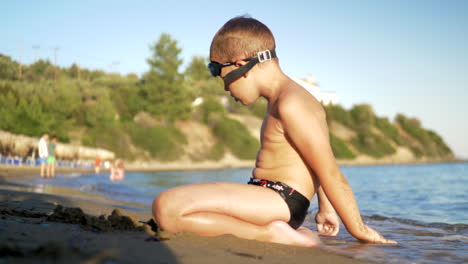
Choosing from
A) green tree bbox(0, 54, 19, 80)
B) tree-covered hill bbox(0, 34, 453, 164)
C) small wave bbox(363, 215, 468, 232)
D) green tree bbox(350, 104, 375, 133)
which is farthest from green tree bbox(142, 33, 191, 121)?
small wave bbox(363, 215, 468, 232)

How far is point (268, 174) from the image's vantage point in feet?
9.23

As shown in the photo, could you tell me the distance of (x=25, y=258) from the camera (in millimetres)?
1495

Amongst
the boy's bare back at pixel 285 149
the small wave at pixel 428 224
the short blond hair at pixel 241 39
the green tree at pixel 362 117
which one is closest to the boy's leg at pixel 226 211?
the boy's bare back at pixel 285 149

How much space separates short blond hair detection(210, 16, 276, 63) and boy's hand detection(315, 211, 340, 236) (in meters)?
1.23

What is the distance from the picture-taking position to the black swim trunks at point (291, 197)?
270 centimetres

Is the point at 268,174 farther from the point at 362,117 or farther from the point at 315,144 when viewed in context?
the point at 362,117

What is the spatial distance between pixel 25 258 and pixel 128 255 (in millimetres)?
434

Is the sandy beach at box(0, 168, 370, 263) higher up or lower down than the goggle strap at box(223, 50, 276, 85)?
lower down

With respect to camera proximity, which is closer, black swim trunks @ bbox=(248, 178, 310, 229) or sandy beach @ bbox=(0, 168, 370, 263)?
sandy beach @ bbox=(0, 168, 370, 263)

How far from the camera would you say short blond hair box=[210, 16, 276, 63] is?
272cm

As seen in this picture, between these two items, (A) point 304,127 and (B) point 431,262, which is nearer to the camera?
(A) point 304,127

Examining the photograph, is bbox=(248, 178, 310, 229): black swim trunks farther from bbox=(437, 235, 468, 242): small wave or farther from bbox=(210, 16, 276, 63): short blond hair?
bbox=(437, 235, 468, 242): small wave

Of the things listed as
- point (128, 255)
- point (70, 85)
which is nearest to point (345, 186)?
point (128, 255)

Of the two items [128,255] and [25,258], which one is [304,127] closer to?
[128,255]
